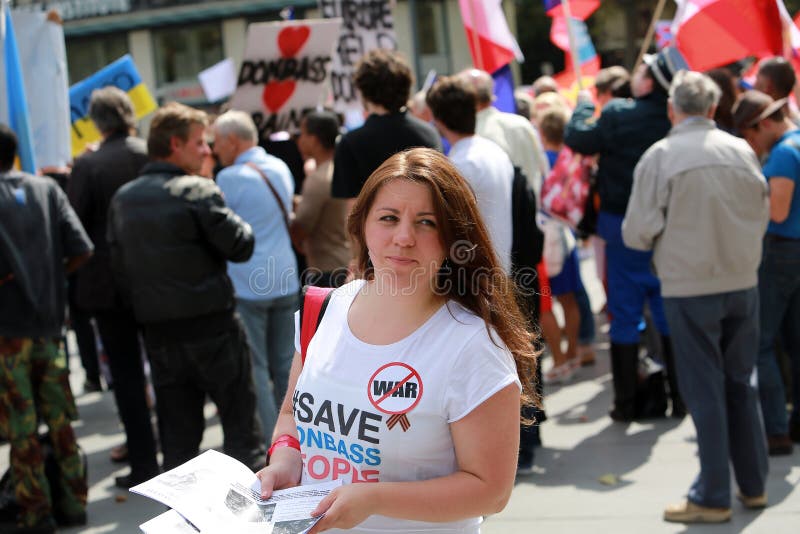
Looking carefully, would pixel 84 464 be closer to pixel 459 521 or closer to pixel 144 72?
pixel 459 521

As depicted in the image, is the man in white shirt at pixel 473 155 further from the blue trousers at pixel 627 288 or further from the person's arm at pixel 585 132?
the blue trousers at pixel 627 288

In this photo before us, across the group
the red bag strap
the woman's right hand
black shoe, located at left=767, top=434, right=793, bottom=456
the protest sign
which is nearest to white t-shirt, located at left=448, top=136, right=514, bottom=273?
black shoe, located at left=767, top=434, right=793, bottom=456

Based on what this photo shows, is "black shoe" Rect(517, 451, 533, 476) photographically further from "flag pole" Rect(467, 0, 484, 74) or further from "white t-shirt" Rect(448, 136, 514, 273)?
"flag pole" Rect(467, 0, 484, 74)

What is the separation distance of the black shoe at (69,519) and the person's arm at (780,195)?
12.9 ft

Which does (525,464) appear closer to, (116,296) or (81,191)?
(116,296)

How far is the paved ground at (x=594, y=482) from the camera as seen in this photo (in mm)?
4660

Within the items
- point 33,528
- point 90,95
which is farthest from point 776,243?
point 90,95

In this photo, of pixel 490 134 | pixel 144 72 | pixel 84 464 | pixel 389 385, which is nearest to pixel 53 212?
pixel 84 464

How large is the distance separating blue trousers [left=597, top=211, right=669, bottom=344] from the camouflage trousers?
330 centimetres

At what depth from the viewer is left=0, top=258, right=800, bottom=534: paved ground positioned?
4660mm

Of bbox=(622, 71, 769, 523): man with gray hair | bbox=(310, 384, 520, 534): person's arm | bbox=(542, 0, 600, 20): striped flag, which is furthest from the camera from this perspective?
bbox=(542, 0, 600, 20): striped flag

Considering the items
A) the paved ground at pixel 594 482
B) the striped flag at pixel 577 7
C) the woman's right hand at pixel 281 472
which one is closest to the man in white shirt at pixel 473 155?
the paved ground at pixel 594 482

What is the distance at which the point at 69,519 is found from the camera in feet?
16.7

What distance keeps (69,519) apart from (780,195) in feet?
13.4
